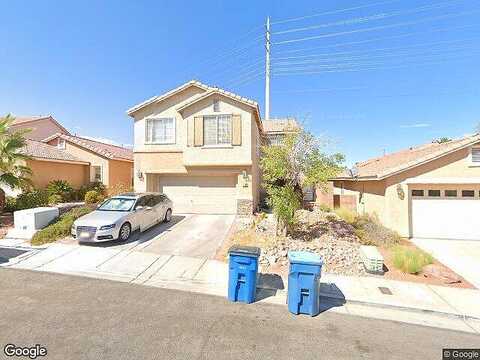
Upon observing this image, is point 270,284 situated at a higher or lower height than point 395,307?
higher

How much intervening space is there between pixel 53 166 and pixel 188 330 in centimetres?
1865

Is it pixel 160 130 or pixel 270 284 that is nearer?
pixel 270 284

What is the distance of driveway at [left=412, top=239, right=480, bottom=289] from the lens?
7492 mm

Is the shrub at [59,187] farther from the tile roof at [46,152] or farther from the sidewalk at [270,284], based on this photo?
the sidewalk at [270,284]

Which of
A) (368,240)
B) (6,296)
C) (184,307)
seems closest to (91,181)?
(6,296)

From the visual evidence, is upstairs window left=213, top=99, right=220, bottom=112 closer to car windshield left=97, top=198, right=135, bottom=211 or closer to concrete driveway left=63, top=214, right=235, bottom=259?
concrete driveway left=63, top=214, right=235, bottom=259

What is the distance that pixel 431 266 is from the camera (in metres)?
7.38

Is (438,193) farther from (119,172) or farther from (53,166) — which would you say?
(53,166)

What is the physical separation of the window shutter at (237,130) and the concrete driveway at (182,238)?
168 inches

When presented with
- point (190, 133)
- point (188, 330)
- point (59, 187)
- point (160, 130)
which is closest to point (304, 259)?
point (188, 330)

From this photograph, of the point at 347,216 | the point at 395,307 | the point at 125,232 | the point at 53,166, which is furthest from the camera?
the point at 53,166

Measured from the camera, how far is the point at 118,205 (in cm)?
1007

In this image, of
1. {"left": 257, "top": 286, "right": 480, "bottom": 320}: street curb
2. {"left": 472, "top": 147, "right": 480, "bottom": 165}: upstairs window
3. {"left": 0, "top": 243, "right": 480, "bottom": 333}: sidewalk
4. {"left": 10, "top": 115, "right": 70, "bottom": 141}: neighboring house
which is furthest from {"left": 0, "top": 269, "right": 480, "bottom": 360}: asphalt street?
{"left": 10, "top": 115, "right": 70, "bottom": 141}: neighboring house

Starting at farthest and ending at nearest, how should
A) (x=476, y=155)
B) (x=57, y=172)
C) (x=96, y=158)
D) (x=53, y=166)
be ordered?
(x=96, y=158), (x=57, y=172), (x=53, y=166), (x=476, y=155)
